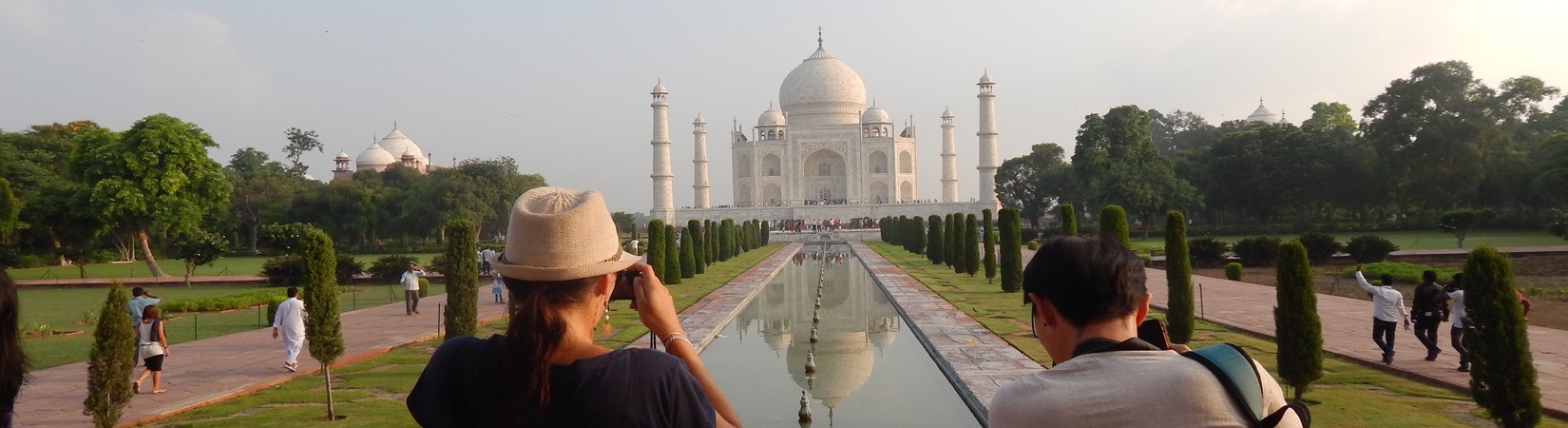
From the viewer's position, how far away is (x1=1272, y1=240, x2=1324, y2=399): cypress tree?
6.10 m

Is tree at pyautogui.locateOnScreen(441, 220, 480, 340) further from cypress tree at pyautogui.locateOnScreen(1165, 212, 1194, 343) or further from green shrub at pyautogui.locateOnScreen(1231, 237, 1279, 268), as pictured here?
green shrub at pyautogui.locateOnScreen(1231, 237, 1279, 268)

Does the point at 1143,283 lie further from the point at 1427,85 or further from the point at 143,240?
the point at 1427,85

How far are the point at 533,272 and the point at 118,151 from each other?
2362cm

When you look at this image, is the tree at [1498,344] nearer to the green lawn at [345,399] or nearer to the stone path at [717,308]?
the stone path at [717,308]

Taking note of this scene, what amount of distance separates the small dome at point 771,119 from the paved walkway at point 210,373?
42627 mm

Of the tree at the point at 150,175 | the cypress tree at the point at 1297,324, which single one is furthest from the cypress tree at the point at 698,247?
the cypress tree at the point at 1297,324

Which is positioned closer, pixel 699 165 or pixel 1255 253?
pixel 1255 253

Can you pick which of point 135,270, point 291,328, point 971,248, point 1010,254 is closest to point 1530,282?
point 1010,254

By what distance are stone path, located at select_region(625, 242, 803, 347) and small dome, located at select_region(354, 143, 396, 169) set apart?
4341 cm

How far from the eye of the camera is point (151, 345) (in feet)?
23.0

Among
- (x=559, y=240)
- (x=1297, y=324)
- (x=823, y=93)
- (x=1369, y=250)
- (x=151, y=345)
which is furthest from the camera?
(x=823, y=93)

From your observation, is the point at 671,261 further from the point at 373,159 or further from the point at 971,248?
the point at 373,159

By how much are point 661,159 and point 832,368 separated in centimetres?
3996

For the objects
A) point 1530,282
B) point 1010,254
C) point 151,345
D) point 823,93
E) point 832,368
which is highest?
point 823,93
